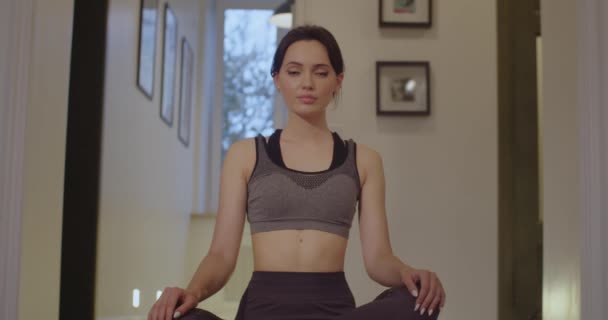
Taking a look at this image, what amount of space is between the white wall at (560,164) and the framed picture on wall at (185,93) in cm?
428

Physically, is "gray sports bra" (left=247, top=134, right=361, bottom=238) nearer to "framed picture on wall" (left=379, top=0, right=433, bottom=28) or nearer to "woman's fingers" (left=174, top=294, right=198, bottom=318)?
"woman's fingers" (left=174, top=294, right=198, bottom=318)

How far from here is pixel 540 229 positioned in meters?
3.80

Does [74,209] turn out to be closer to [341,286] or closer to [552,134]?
[552,134]

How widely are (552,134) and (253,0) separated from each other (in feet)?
18.8

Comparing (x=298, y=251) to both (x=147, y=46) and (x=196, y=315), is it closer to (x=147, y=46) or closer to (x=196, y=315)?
(x=196, y=315)

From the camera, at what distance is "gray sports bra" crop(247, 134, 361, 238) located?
1.65m

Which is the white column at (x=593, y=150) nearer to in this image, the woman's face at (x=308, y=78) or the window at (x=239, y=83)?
the woman's face at (x=308, y=78)

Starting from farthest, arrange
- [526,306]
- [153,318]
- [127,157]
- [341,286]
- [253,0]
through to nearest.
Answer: [253,0]
[127,157]
[526,306]
[341,286]
[153,318]

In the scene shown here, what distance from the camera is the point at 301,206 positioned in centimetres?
164

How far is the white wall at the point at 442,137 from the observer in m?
3.75

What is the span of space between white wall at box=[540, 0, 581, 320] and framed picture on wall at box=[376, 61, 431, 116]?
1.04 m

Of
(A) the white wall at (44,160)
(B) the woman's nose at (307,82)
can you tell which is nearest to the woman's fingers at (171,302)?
(B) the woman's nose at (307,82)

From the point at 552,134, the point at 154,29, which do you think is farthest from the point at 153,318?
the point at 154,29

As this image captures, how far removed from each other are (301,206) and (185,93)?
546 centimetres
